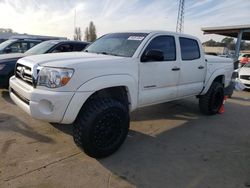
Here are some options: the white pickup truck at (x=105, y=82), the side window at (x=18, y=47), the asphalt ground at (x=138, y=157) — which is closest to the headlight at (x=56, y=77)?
the white pickup truck at (x=105, y=82)

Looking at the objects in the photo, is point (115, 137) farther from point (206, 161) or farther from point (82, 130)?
point (206, 161)

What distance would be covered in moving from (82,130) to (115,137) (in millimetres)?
628

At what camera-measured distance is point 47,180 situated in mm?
3148

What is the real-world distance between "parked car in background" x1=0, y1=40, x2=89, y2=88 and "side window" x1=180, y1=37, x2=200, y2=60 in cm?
415

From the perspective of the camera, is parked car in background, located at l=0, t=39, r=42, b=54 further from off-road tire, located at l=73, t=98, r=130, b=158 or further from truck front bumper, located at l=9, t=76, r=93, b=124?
off-road tire, located at l=73, t=98, r=130, b=158

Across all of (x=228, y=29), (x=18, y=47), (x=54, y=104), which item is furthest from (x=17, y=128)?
(x=228, y=29)

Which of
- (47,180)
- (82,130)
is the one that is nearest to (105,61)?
(82,130)

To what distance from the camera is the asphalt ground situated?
3.23 metres

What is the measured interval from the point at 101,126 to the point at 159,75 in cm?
150

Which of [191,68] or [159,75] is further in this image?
[191,68]

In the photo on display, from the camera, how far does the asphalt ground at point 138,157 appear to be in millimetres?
3225

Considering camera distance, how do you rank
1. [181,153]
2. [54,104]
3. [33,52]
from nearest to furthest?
[54,104] < [181,153] < [33,52]

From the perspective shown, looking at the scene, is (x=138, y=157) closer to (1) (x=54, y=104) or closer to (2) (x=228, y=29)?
(1) (x=54, y=104)

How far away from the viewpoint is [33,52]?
25.9ft
